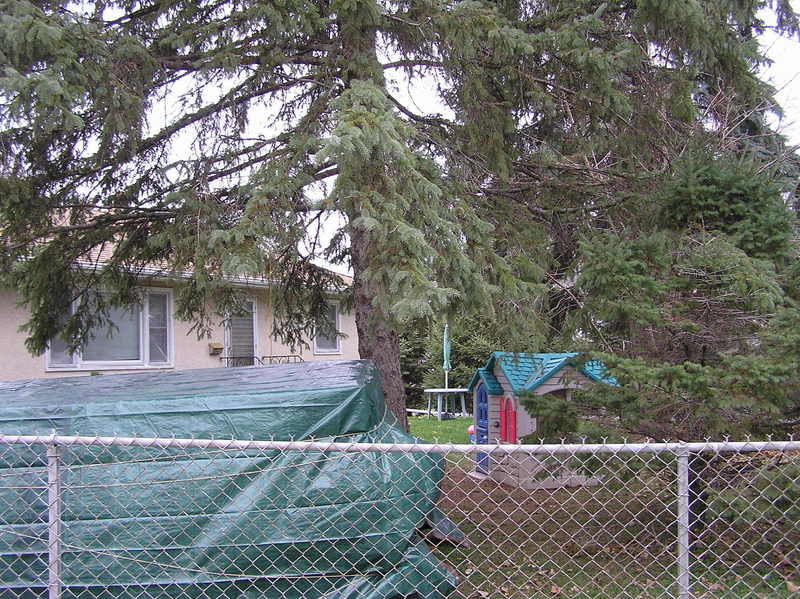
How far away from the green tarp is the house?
381cm

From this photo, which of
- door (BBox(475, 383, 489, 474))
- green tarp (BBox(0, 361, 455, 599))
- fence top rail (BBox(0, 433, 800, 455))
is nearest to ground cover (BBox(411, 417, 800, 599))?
green tarp (BBox(0, 361, 455, 599))

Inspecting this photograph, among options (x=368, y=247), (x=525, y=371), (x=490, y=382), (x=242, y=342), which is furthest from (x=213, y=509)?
(x=242, y=342)

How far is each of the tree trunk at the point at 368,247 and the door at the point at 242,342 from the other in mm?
6739

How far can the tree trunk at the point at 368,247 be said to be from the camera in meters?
4.64

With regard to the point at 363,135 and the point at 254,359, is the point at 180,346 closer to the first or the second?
the point at 254,359

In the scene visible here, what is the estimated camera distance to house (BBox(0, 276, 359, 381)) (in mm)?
9539

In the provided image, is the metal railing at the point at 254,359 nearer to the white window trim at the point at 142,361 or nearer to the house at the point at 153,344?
the house at the point at 153,344

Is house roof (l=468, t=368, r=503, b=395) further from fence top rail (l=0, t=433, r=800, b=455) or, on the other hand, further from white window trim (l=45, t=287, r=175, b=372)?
fence top rail (l=0, t=433, r=800, b=455)

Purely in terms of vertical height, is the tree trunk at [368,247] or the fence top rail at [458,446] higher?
the tree trunk at [368,247]

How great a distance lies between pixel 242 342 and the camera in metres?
13.4

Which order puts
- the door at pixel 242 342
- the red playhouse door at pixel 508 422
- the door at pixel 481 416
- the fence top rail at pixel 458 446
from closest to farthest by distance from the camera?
the fence top rail at pixel 458 446 < the red playhouse door at pixel 508 422 < the door at pixel 481 416 < the door at pixel 242 342

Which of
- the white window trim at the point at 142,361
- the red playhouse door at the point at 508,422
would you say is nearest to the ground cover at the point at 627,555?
the red playhouse door at the point at 508,422

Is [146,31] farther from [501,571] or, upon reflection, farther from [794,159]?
[794,159]

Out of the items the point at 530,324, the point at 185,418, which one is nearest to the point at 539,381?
the point at 530,324
